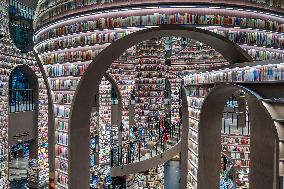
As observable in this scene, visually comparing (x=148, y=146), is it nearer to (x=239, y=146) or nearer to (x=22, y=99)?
(x=239, y=146)

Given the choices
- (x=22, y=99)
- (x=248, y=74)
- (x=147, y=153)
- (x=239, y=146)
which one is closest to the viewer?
(x=248, y=74)

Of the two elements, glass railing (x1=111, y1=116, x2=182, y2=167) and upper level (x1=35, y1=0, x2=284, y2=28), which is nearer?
upper level (x1=35, y1=0, x2=284, y2=28)

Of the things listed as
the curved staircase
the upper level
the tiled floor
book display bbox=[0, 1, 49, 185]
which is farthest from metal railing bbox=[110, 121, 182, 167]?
the tiled floor

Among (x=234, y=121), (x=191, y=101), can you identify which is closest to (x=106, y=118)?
(x=234, y=121)

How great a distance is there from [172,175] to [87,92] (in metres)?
12.3

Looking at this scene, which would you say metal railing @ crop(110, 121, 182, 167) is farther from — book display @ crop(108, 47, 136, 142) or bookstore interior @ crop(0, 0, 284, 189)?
book display @ crop(108, 47, 136, 142)

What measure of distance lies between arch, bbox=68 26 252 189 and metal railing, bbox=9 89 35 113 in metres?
10.6

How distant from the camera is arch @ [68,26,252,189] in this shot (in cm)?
676

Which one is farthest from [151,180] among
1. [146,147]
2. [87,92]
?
[87,92]

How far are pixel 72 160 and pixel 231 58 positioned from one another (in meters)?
4.14

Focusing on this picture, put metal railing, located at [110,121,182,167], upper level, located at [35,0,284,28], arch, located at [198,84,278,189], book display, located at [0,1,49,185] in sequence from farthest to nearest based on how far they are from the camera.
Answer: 1. book display, located at [0,1,49,185]
2. metal railing, located at [110,121,182,167]
3. upper level, located at [35,0,284,28]
4. arch, located at [198,84,278,189]

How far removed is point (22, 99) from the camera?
17.4 meters

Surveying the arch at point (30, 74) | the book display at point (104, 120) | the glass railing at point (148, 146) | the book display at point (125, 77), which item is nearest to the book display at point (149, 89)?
the glass railing at point (148, 146)

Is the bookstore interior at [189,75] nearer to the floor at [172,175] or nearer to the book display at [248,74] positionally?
the book display at [248,74]
